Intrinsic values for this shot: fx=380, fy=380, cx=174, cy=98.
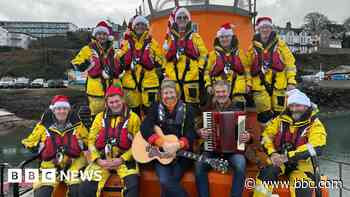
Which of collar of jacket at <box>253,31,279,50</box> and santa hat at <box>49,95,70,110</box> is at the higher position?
collar of jacket at <box>253,31,279,50</box>

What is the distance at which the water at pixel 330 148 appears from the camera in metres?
17.6

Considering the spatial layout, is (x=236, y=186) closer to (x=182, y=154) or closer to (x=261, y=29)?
(x=182, y=154)

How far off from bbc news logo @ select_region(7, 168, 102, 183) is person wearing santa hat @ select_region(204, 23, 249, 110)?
6.90 feet

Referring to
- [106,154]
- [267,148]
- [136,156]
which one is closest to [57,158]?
[106,154]

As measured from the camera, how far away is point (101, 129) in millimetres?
4926

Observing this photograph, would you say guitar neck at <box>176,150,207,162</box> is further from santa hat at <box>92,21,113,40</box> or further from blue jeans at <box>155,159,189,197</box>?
santa hat at <box>92,21,113,40</box>

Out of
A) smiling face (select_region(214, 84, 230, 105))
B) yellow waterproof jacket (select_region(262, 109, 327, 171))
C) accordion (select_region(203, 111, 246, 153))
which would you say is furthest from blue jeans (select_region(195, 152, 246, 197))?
smiling face (select_region(214, 84, 230, 105))

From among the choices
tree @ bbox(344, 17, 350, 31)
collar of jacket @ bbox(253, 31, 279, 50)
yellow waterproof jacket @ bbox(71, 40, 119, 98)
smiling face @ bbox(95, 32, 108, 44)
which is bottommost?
yellow waterproof jacket @ bbox(71, 40, 119, 98)

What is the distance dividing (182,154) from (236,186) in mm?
759

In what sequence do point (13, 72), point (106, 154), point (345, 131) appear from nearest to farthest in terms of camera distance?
point (106, 154) < point (345, 131) < point (13, 72)

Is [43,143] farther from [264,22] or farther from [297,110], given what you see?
[264,22]

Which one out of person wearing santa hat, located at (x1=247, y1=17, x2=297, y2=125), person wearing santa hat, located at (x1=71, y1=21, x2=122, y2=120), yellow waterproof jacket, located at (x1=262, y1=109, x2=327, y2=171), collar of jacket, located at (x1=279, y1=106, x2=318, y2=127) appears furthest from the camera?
person wearing santa hat, located at (x1=71, y1=21, x2=122, y2=120)

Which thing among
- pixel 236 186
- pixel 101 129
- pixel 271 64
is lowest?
pixel 236 186

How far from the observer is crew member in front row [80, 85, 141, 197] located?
4688mm
